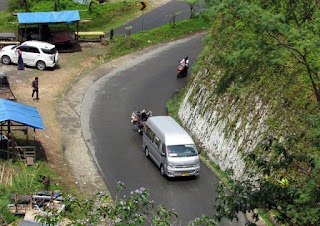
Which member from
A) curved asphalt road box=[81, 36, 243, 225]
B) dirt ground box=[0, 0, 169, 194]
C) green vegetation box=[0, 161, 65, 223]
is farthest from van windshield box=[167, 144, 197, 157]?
green vegetation box=[0, 161, 65, 223]

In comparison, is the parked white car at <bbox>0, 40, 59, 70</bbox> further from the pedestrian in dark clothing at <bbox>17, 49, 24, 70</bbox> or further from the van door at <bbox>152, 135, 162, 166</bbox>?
the van door at <bbox>152, 135, 162, 166</bbox>

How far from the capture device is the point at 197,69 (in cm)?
3050

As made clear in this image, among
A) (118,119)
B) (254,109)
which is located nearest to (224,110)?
(254,109)

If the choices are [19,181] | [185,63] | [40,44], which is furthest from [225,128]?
[40,44]

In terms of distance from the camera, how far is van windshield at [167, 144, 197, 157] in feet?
74.6

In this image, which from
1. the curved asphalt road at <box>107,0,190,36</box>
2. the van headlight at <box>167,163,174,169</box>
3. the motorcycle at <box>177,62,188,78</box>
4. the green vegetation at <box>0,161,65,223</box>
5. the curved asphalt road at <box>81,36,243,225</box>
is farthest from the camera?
the curved asphalt road at <box>107,0,190,36</box>

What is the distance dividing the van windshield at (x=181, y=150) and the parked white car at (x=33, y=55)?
15126 mm

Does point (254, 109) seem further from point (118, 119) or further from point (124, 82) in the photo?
point (124, 82)

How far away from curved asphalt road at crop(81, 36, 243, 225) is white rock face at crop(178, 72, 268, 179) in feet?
4.01

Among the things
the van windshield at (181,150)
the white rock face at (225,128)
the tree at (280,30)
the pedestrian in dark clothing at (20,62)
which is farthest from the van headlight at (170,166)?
the pedestrian in dark clothing at (20,62)

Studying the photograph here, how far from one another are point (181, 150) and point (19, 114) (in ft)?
24.8

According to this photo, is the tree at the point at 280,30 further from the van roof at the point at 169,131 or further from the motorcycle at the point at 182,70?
the motorcycle at the point at 182,70

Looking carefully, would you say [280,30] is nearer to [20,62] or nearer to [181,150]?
[181,150]

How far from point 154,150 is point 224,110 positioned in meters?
4.26
